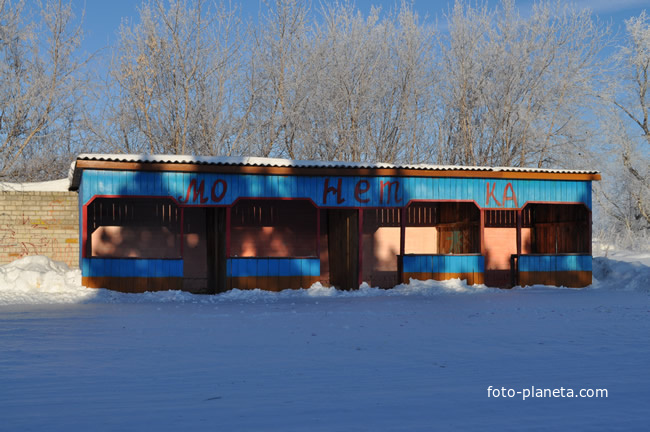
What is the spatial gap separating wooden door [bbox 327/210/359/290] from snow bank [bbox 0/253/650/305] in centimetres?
84

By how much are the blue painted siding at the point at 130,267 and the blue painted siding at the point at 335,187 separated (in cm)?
164

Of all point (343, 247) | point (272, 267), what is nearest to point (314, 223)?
point (343, 247)

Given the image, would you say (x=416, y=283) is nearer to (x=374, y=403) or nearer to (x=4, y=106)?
(x=374, y=403)

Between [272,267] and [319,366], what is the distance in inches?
479

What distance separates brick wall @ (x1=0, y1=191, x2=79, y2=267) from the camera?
71.8 ft

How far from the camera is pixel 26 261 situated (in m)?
20.0

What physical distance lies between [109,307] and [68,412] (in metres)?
10.1

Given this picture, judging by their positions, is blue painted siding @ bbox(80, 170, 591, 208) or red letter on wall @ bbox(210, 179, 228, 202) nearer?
blue painted siding @ bbox(80, 170, 591, 208)

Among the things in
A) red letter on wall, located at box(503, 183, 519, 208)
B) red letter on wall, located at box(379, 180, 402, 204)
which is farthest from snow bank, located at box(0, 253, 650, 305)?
red letter on wall, located at box(503, 183, 519, 208)

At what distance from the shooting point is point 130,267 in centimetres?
1889

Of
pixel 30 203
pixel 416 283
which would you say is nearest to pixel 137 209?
pixel 30 203

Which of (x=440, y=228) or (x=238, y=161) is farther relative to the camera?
(x=440, y=228)

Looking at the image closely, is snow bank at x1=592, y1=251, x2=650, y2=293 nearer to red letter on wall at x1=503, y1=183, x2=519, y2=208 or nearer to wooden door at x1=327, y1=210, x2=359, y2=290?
red letter on wall at x1=503, y1=183, x2=519, y2=208

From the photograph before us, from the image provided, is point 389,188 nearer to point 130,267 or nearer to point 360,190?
point 360,190
